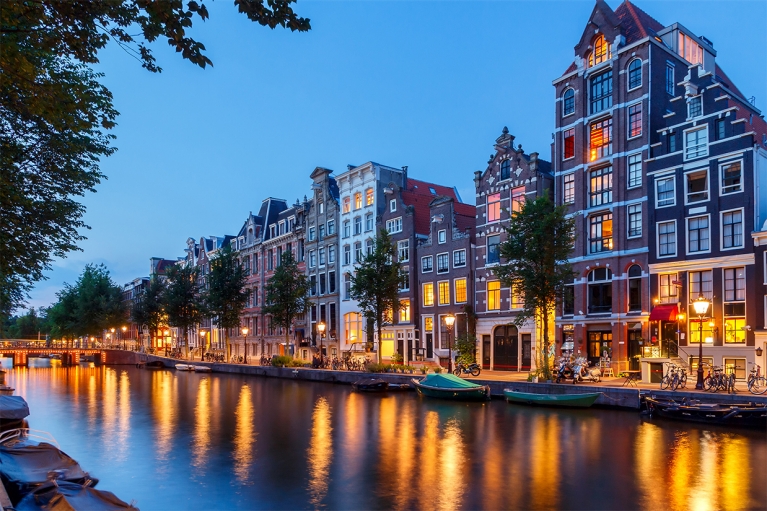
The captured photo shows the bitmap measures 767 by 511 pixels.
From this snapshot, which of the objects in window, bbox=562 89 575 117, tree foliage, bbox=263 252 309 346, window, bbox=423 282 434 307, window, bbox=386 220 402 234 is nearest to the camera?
window, bbox=562 89 575 117

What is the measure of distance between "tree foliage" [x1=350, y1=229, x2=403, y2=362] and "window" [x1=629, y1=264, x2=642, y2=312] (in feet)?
56.1

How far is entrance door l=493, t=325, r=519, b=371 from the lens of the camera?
47688mm

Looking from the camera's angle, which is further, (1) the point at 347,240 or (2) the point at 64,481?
(1) the point at 347,240

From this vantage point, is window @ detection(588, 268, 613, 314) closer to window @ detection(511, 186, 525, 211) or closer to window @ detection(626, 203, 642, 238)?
window @ detection(626, 203, 642, 238)

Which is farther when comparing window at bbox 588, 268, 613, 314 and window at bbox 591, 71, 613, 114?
window at bbox 591, 71, 613, 114

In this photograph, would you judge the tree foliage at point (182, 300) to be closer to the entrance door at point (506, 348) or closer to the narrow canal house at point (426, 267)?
the narrow canal house at point (426, 267)

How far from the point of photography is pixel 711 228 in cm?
3606

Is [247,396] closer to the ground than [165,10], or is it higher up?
closer to the ground

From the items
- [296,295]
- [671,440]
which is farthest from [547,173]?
[671,440]

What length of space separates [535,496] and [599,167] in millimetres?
32896

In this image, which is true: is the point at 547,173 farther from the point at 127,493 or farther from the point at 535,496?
the point at 127,493

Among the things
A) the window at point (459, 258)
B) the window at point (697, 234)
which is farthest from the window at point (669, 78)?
the window at point (459, 258)

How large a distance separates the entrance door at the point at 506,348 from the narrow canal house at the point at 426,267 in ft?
11.9

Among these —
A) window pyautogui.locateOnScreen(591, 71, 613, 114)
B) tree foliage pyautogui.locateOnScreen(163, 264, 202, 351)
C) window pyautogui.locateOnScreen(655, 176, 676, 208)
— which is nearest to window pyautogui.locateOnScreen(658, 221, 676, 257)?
window pyautogui.locateOnScreen(655, 176, 676, 208)
